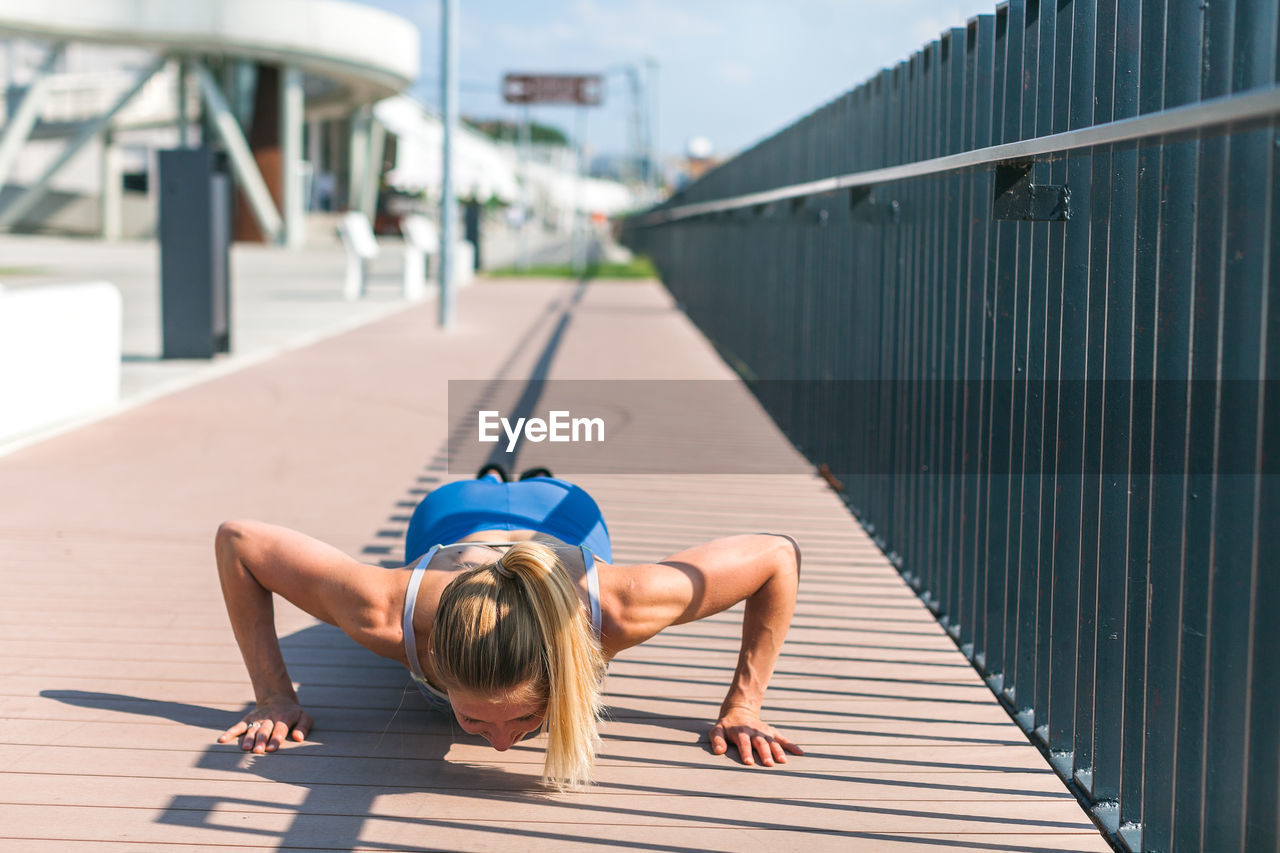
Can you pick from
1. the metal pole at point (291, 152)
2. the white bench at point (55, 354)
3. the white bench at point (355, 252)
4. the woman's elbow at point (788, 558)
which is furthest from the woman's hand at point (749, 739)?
the metal pole at point (291, 152)

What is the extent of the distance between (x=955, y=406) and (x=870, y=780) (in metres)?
1.71

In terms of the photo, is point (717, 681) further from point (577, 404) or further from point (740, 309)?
point (740, 309)

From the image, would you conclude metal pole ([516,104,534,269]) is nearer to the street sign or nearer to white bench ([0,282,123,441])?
the street sign

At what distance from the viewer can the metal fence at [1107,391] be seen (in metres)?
2.44

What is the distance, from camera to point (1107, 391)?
3.12 meters

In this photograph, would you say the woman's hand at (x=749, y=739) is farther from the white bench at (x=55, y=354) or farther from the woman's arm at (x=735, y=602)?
the white bench at (x=55, y=354)

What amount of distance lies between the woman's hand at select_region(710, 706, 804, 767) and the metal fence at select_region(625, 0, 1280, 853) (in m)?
0.71

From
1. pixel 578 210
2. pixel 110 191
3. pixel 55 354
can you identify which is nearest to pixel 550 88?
pixel 578 210

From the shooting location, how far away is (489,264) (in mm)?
40844

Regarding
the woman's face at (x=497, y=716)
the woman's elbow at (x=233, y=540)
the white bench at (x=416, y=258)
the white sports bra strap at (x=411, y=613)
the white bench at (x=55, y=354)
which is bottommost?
the woman's face at (x=497, y=716)

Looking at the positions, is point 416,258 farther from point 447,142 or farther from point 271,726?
point 271,726

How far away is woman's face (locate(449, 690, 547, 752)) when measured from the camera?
2.83m

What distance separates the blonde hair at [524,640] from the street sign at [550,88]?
3376 cm

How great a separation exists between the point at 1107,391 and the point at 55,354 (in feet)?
23.5
